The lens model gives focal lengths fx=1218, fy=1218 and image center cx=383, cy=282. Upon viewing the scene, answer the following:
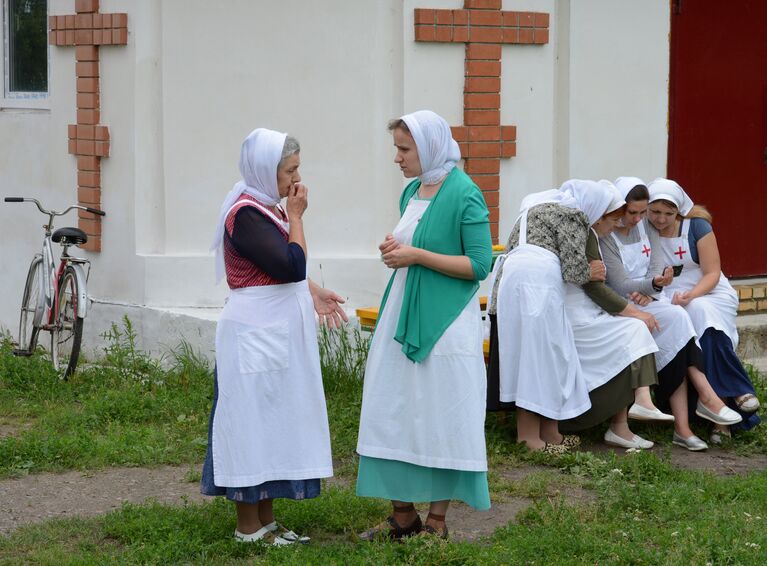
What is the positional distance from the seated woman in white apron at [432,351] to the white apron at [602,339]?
1948 millimetres

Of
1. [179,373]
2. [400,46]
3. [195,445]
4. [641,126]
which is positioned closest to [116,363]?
[179,373]

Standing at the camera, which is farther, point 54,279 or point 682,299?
point 54,279

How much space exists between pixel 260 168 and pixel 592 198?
2.55 meters

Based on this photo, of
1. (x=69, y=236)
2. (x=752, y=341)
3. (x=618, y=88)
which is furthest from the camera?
(x=752, y=341)

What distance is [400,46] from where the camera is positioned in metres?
8.41

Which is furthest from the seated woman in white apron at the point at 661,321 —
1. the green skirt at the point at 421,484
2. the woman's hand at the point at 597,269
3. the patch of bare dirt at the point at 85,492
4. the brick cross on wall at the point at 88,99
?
the brick cross on wall at the point at 88,99

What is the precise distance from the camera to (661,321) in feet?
23.7

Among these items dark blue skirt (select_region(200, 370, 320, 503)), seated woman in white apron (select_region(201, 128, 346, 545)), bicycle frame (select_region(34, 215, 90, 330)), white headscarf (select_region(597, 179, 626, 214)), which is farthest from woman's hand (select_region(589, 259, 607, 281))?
bicycle frame (select_region(34, 215, 90, 330))

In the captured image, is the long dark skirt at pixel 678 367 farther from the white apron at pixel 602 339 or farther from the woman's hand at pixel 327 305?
the woman's hand at pixel 327 305

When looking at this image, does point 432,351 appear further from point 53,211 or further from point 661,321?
point 53,211

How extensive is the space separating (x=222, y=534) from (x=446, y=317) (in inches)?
54.3

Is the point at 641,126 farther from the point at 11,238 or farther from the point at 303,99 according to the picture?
the point at 11,238

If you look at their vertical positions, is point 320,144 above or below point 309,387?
above

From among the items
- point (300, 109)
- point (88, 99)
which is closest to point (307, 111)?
point (300, 109)
